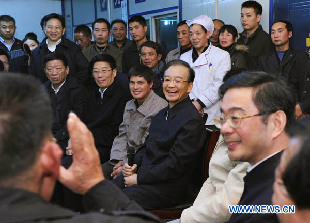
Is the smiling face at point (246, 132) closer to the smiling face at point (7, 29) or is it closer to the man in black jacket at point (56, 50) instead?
the man in black jacket at point (56, 50)

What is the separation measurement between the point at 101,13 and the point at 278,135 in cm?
735

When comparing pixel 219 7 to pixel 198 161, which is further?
pixel 219 7

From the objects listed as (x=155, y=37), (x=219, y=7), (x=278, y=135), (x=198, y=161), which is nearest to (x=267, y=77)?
(x=278, y=135)

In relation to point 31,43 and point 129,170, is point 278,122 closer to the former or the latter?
point 129,170

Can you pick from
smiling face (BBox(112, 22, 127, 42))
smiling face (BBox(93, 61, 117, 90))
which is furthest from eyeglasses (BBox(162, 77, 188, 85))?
smiling face (BBox(112, 22, 127, 42))

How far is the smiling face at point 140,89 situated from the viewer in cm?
317

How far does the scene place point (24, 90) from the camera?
811 mm

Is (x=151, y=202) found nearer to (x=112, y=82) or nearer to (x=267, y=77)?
(x=267, y=77)

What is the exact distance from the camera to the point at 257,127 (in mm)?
1534

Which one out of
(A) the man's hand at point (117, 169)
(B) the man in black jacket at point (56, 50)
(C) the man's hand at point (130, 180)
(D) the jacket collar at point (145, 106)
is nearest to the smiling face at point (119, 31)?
(B) the man in black jacket at point (56, 50)

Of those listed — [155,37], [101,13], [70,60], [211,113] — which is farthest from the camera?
[101,13]

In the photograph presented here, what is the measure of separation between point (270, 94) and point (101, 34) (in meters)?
3.70

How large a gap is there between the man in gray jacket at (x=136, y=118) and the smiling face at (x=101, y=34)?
70.9 inches

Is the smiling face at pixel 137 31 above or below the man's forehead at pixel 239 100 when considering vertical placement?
above
